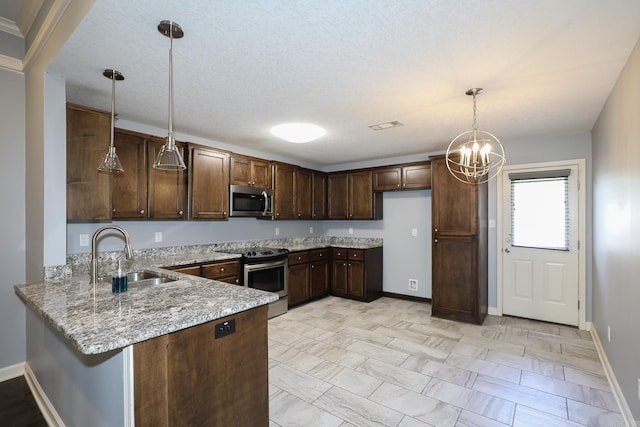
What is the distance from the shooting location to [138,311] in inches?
58.6

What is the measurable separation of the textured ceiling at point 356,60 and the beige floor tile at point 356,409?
2424 millimetres

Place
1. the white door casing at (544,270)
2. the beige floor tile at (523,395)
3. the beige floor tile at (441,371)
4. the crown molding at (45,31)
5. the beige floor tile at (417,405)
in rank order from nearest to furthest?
the crown molding at (45,31), the beige floor tile at (417,405), the beige floor tile at (523,395), the beige floor tile at (441,371), the white door casing at (544,270)

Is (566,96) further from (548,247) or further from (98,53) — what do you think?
Answer: (98,53)

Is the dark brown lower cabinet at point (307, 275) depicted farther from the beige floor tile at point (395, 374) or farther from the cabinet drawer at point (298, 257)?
the beige floor tile at point (395, 374)

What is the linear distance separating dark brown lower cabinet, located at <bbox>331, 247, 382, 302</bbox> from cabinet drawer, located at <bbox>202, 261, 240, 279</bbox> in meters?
1.95

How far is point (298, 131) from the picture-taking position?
339 centimetres

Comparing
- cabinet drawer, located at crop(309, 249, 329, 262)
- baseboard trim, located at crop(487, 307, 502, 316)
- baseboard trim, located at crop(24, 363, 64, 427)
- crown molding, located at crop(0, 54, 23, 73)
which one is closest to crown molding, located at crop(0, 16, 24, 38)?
crown molding, located at crop(0, 54, 23, 73)

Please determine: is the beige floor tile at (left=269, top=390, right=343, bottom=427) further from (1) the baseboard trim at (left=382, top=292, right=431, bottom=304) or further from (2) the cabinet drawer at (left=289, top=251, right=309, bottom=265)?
(1) the baseboard trim at (left=382, top=292, right=431, bottom=304)

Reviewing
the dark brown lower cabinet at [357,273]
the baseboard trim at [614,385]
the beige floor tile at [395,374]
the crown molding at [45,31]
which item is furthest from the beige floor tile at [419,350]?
the crown molding at [45,31]

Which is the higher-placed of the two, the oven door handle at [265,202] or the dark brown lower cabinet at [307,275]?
the oven door handle at [265,202]

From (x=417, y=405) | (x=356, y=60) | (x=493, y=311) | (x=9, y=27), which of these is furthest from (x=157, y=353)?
(x=493, y=311)

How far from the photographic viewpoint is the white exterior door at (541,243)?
3.79m

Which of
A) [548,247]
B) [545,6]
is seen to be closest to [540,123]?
[548,247]

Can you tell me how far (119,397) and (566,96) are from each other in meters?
3.72
